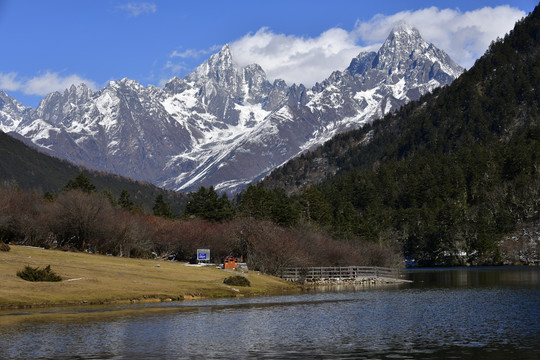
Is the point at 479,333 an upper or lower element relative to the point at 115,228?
lower

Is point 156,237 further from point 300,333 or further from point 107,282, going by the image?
point 300,333

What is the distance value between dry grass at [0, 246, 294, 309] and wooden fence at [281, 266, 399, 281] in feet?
28.9

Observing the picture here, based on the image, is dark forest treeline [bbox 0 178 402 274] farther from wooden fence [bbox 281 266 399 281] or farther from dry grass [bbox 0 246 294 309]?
dry grass [bbox 0 246 294 309]

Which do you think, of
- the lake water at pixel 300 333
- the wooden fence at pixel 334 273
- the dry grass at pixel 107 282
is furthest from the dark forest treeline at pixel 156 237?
the lake water at pixel 300 333

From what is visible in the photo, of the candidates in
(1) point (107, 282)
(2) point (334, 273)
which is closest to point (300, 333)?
(1) point (107, 282)

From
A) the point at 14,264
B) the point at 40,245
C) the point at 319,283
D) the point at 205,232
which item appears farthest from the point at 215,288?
the point at 205,232

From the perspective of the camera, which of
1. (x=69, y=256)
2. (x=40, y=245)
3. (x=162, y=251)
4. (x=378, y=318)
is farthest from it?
(x=162, y=251)

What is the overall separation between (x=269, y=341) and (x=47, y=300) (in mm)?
32932

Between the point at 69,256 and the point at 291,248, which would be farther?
the point at 291,248

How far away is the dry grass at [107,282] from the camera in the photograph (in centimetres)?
6962

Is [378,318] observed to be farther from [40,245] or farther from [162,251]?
[162,251]

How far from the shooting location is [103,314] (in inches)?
2362

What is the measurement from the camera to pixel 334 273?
129 meters

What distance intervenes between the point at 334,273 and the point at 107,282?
59.6m
